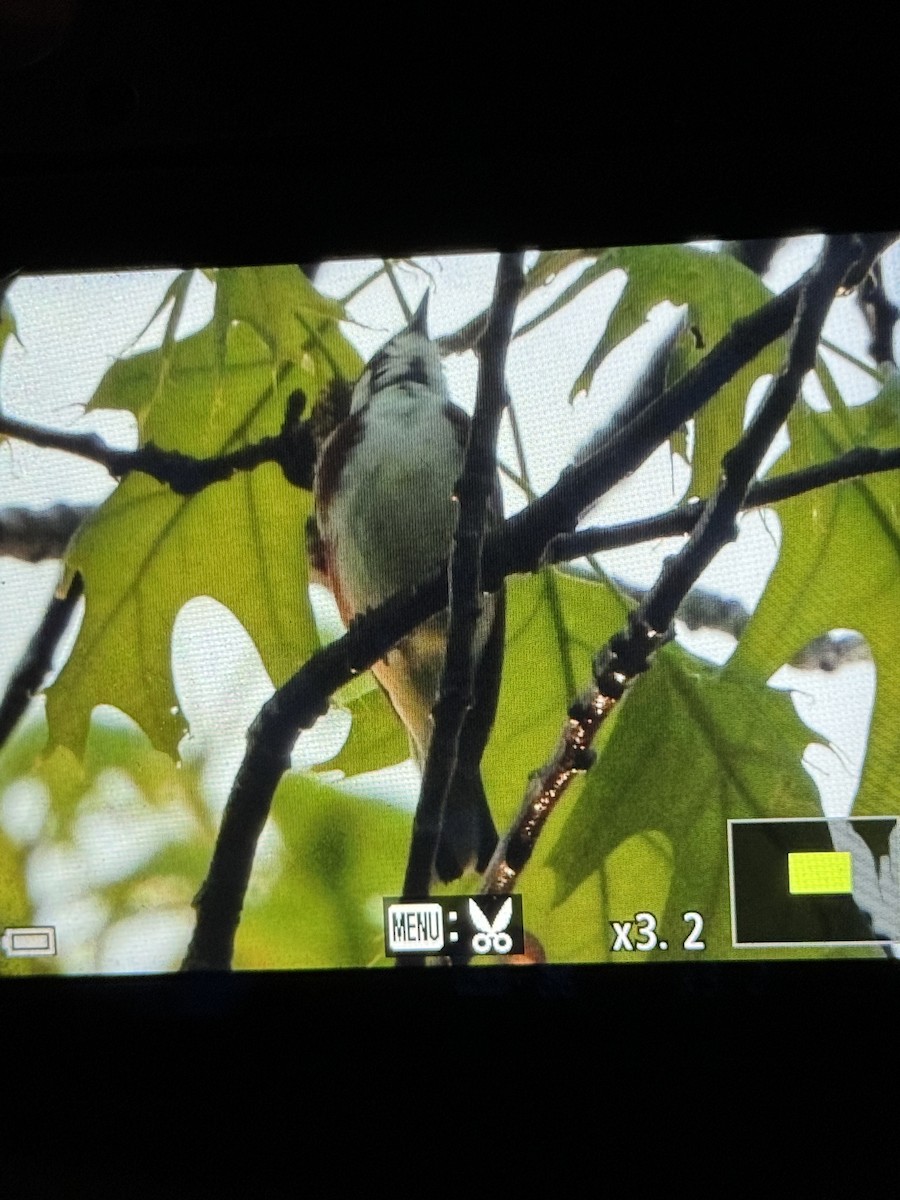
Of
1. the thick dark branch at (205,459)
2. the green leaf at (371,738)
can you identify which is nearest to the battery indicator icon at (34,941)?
the green leaf at (371,738)

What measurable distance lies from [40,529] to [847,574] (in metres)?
0.68

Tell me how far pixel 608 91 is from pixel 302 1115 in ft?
2.89

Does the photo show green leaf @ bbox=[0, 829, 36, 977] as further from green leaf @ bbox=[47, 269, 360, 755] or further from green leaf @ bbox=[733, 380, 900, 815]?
green leaf @ bbox=[733, 380, 900, 815]

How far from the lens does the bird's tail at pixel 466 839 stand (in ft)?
3.21

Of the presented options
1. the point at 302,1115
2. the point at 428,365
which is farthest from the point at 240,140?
the point at 302,1115

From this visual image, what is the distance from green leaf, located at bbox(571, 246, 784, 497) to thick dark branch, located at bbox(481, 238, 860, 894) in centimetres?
2

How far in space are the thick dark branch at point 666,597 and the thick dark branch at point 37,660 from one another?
0.42 metres

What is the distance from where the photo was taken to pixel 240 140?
1.02 m

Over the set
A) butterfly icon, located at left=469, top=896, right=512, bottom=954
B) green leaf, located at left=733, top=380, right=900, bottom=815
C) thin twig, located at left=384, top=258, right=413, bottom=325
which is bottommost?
butterfly icon, located at left=469, top=896, right=512, bottom=954

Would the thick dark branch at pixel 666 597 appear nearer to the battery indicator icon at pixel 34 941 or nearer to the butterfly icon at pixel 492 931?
the butterfly icon at pixel 492 931

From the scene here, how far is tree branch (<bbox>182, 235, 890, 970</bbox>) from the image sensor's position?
0.98 m
